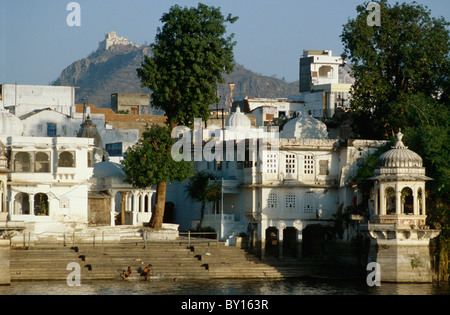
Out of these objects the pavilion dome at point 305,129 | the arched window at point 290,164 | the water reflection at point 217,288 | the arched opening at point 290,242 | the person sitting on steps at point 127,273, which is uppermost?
the pavilion dome at point 305,129

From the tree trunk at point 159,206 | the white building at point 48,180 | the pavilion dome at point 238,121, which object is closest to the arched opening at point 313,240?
the tree trunk at point 159,206

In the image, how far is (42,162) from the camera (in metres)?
58.4

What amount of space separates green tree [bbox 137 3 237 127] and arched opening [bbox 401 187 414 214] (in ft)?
44.2

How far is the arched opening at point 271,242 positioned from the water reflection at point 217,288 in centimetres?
605

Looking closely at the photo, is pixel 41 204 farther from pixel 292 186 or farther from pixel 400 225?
pixel 400 225

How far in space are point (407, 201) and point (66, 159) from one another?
1985cm

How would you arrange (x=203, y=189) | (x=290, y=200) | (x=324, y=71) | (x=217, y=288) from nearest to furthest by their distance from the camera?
(x=217, y=288), (x=290, y=200), (x=203, y=189), (x=324, y=71)

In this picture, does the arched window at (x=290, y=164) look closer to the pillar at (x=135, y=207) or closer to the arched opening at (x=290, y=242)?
the arched opening at (x=290, y=242)

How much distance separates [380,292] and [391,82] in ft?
76.1

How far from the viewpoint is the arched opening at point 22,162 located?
2280 inches

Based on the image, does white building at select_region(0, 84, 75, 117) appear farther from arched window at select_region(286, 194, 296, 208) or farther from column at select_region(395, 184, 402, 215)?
column at select_region(395, 184, 402, 215)

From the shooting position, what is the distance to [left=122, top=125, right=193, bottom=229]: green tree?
59406 mm

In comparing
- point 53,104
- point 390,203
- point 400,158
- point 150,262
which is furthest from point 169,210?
point 400,158
